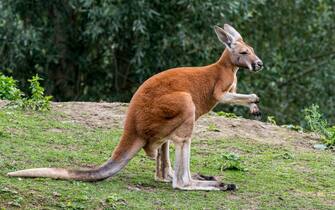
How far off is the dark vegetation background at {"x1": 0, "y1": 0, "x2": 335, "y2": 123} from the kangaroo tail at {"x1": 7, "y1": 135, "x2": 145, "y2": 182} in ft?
21.7

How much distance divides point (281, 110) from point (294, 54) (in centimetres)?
122

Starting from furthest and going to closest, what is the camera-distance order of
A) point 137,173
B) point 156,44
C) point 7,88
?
point 156,44 → point 7,88 → point 137,173

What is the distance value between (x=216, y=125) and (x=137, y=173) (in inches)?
85.1

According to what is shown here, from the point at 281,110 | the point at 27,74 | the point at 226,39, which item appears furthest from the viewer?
the point at 281,110

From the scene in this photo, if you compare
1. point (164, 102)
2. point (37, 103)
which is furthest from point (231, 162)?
point (37, 103)

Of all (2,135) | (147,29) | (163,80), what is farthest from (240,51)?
(147,29)

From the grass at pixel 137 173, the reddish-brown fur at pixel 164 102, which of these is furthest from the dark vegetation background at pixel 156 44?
the reddish-brown fur at pixel 164 102

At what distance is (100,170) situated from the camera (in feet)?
23.4

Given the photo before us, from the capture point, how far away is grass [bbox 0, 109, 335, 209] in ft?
21.8

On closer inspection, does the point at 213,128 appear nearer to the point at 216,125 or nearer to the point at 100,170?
the point at 216,125

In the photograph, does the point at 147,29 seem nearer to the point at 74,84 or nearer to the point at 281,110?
the point at 74,84

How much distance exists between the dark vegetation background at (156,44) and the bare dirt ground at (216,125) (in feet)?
12.5

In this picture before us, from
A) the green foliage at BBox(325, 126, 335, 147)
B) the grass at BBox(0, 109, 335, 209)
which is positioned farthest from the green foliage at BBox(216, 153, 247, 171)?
the green foliage at BBox(325, 126, 335, 147)

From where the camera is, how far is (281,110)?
18609 millimetres
